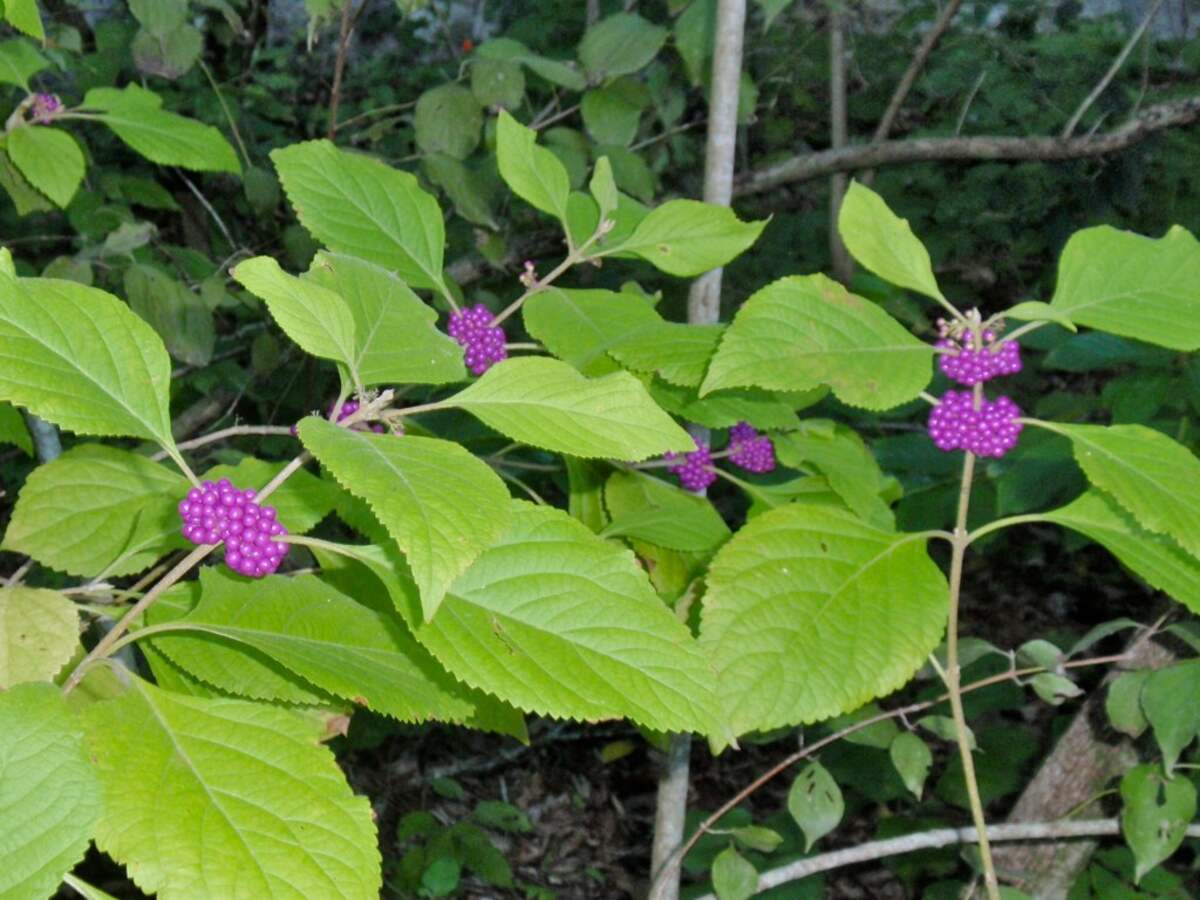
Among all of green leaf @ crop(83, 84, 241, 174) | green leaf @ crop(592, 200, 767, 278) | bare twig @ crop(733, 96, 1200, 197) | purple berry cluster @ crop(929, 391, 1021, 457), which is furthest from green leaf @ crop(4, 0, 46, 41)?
bare twig @ crop(733, 96, 1200, 197)

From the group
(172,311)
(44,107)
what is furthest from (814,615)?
(172,311)

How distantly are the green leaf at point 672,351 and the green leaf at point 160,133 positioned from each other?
0.95 m

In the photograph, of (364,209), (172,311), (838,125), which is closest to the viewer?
(364,209)

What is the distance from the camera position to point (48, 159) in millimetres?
1907

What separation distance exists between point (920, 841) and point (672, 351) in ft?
3.29

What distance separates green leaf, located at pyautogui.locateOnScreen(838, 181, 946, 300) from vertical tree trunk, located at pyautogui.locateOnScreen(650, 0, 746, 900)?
0.42m

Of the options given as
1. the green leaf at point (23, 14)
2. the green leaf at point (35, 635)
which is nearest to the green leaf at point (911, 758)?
the green leaf at point (35, 635)

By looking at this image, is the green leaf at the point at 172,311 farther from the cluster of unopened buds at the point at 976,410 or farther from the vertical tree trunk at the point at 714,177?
the cluster of unopened buds at the point at 976,410

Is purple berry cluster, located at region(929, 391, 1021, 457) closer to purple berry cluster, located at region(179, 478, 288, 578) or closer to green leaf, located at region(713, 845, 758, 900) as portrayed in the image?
purple berry cluster, located at region(179, 478, 288, 578)

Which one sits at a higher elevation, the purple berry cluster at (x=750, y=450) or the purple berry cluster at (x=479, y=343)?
the purple berry cluster at (x=479, y=343)

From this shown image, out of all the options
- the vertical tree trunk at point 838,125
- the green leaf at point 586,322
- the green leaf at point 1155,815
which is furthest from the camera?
the vertical tree trunk at point 838,125

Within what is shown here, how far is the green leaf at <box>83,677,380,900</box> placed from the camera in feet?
2.37

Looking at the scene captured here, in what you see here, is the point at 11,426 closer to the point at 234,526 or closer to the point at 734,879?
the point at 234,526

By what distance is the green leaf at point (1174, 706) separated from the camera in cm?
171
